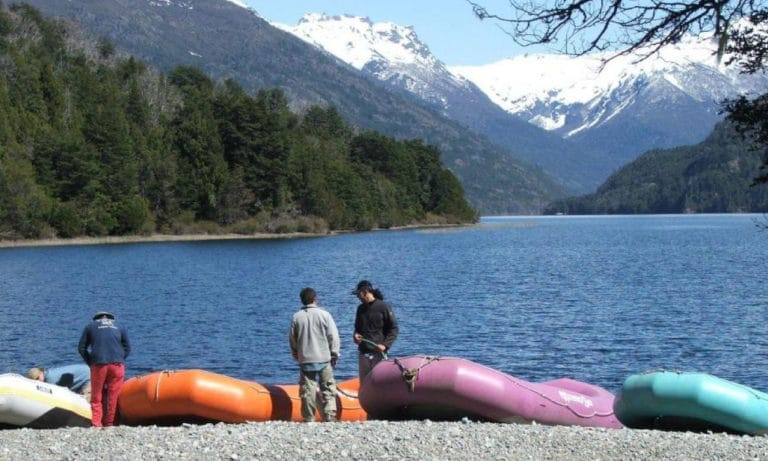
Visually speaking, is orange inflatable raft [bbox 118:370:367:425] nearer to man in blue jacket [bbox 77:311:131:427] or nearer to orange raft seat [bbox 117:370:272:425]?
orange raft seat [bbox 117:370:272:425]

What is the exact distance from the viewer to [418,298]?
55594 millimetres

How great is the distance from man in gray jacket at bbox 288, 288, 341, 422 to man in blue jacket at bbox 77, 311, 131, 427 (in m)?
2.98

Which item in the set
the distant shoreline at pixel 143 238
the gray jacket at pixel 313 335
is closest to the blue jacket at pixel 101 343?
the gray jacket at pixel 313 335

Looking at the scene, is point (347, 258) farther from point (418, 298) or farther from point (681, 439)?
point (681, 439)

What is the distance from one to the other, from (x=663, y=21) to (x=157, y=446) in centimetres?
870

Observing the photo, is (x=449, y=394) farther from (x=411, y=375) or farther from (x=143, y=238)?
(x=143, y=238)

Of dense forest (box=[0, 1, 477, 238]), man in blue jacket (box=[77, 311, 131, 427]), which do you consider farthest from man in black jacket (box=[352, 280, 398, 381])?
dense forest (box=[0, 1, 477, 238])

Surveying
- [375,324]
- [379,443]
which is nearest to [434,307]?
[375,324]

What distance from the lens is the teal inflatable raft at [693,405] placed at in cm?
1662

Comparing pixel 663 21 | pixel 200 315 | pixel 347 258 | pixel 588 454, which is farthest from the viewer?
pixel 347 258

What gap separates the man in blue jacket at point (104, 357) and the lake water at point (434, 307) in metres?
12.2

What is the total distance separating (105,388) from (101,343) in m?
1.14

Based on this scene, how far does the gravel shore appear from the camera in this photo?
1332cm

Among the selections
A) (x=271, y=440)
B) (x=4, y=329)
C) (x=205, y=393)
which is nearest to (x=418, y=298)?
(x=4, y=329)
